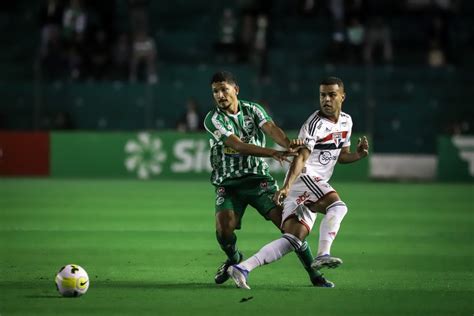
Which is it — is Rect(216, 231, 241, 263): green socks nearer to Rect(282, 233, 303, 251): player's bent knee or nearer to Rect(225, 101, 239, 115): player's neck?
Rect(282, 233, 303, 251): player's bent knee

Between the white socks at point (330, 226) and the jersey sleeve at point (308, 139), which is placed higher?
the jersey sleeve at point (308, 139)

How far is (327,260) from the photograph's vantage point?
8.86 metres

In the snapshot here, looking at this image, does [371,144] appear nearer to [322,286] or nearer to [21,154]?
[21,154]

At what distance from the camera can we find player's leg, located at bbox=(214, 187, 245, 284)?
9664mm

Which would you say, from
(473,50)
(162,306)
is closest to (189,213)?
(162,306)

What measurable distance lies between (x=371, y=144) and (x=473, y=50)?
4529 mm

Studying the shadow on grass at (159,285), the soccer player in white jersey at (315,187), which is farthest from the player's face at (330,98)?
the shadow on grass at (159,285)

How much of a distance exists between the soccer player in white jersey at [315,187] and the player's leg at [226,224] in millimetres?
494

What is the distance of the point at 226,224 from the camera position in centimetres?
967

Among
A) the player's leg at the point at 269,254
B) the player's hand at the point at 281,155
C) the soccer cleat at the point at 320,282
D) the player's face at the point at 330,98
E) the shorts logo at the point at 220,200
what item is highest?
the player's face at the point at 330,98

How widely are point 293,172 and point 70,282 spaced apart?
7.29 ft

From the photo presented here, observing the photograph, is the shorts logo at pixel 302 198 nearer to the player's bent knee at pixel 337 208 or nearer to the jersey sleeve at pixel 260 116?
the player's bent knee at pixel 337 208

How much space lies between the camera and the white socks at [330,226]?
921cm

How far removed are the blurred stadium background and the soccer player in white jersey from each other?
13.8m
